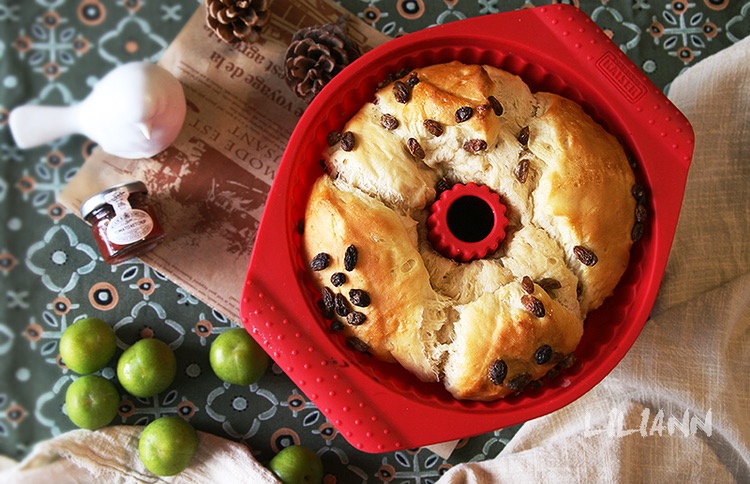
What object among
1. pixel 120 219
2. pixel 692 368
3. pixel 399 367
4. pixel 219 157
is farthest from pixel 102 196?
pixel 692 368

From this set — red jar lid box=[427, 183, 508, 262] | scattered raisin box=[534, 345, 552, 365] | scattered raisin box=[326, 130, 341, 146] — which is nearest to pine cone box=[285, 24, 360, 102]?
scattered raisin box=[326, 130, 341, 146]

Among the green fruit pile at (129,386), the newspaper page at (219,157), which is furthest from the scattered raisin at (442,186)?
the green fruit pile at (129,386)

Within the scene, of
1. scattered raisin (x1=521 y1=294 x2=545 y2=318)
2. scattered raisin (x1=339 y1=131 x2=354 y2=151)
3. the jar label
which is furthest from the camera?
the jar label

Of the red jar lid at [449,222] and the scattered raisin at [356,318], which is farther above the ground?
the red jar lid at [449,222]

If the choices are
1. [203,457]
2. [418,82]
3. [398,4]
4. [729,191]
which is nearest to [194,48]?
[398,4]

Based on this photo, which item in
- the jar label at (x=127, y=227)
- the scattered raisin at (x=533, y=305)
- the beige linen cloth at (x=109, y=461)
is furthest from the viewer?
Answer: the beige linen cloth at (x=109, y=461)

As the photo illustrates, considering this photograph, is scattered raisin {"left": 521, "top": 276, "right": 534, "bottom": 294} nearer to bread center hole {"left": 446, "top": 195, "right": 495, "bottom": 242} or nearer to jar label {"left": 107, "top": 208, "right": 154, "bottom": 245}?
bread center hole {"left": 446, "top": 195, "right": 495, "bottom": 242}

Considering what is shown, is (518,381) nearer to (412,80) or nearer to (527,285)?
(527,285)

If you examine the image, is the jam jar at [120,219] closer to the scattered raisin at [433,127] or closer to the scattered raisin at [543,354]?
the scattered raisin at [433,127]
